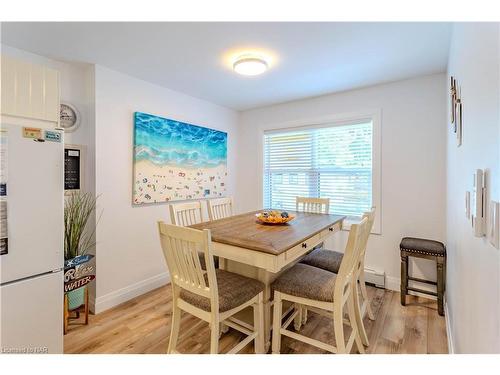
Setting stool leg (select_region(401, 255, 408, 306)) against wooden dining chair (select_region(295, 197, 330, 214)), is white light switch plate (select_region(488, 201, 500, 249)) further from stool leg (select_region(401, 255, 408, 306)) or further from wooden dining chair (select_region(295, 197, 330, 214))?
wooden dining chair (select_region(295, 197, 330, 214))

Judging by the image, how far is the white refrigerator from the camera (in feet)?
4.09

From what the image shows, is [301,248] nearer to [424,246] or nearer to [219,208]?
[219,208]

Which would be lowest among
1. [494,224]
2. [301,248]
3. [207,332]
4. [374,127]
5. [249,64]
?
[207,332]

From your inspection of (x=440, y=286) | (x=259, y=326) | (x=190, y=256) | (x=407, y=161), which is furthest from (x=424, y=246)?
(x=190, y=256)

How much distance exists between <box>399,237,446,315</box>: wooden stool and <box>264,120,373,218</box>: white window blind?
0.67 meters

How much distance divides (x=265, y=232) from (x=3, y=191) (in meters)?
Result: 1.50

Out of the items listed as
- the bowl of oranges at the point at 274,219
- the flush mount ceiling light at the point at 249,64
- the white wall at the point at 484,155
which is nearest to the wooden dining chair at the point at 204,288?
the bowl of oranges at the point at 274,219

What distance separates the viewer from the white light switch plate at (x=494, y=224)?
0.60m

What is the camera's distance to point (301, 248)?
5.24ft

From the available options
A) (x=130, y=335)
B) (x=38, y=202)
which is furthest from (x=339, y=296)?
(x=38, y=202)

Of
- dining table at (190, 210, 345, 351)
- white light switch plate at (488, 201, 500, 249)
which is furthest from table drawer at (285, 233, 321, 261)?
white light switch plate at (488, 201, 500, 249)

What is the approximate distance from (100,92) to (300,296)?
2432 millimetres

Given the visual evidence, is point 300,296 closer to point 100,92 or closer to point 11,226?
point 11,226

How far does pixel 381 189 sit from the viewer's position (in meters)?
2.77
